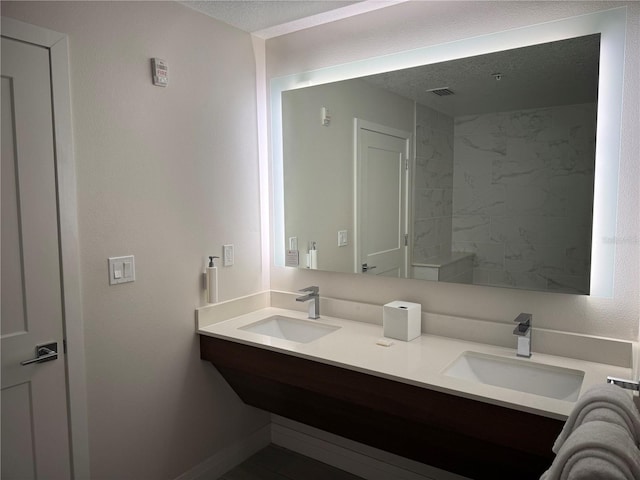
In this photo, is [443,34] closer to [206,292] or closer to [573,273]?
[573,273]

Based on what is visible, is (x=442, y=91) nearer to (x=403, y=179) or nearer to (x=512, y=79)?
(x=512, y=79)

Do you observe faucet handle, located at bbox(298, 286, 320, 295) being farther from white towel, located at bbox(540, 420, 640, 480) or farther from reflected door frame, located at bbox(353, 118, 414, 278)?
white towel, located at bbox(540, 420, 640, 480)

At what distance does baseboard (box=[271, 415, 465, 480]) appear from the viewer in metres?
2.32

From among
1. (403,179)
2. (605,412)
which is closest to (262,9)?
(403,179)

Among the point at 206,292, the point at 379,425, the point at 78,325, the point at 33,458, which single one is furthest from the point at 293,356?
the point at 33,458

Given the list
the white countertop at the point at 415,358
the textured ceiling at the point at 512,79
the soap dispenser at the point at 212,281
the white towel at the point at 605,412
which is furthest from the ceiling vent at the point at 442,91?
the white towel at the point at 605,412

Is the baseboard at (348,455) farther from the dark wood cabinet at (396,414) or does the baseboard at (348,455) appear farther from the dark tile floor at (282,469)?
the dark wood cabinet at (396,414)

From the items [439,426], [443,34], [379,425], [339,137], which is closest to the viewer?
[439,426]

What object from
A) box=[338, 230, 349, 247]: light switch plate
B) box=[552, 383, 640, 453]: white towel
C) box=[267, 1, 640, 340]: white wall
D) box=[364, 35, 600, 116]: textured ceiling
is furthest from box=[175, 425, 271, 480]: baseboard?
box=[364, 35, 600, 116]: textured ceiling

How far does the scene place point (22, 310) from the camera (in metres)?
1.68

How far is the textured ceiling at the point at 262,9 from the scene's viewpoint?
7.15ft

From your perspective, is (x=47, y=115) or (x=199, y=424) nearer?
(x=47, y=115)

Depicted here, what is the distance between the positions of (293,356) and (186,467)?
920mm

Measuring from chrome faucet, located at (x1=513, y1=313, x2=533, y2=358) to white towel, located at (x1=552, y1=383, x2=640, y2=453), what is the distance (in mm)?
843
